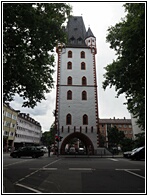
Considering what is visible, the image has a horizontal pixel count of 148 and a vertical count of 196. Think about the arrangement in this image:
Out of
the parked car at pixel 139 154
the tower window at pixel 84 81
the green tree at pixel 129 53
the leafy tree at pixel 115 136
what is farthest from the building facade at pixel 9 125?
the green tree at pixel 129 53

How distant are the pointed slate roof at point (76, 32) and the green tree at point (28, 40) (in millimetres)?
29229

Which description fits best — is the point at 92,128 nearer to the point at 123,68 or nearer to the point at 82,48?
the point at 82,48

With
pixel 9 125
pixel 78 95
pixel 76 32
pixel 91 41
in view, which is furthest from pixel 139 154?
pixel 9 125

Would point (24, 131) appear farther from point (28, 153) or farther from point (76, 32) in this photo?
point (28, 153)

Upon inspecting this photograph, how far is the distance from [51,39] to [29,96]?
20.0ft

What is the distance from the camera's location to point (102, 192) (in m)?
6.79

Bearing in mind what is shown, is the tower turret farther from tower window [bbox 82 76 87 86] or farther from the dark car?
the dark car

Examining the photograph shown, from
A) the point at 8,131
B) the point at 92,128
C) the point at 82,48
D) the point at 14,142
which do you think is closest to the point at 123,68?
the point at 92,128

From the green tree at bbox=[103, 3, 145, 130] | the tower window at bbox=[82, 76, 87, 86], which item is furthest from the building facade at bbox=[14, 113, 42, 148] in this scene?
the green tree at bbox=[103, 3, 145, 130]

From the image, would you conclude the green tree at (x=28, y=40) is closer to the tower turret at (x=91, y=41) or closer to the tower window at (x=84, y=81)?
the tower window at (x=84, y=81)

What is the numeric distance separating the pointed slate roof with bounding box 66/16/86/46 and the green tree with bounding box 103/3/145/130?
28.1 m

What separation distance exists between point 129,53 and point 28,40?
7736 mm

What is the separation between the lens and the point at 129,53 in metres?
14.5

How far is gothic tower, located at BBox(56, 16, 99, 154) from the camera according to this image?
35.8 metres
